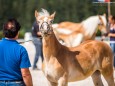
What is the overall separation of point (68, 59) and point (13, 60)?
288 cm

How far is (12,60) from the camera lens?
5406 mm

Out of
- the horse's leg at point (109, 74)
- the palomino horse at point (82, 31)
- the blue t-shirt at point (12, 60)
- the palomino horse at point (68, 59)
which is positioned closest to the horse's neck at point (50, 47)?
the palomino horse at point (68, 59)

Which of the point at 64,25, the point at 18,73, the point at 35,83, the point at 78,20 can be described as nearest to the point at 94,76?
the point at 35,83

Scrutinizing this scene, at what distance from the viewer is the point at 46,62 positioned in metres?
7.99

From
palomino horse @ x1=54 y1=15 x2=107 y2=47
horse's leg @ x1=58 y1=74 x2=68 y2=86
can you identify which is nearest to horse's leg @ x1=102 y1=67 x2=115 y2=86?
horse's leg @ x1=58 y1=74 x2=68 y2=86

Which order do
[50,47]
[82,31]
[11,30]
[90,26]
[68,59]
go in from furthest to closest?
[82,31]
[90,26]
[68,59]
[50,47]
[11,30]

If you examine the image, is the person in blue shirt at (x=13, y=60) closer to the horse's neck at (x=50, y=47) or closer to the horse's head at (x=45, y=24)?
the horse's head at (x=45, y=24)

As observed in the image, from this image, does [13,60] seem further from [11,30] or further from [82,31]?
[82,31]

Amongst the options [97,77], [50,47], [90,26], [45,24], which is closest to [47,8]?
[90,26]

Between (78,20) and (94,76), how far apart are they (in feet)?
97.5

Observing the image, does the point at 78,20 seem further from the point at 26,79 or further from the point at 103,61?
the point at 26,79

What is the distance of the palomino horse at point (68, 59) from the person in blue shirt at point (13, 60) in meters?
2.37

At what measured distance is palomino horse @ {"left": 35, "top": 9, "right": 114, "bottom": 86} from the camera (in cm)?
791

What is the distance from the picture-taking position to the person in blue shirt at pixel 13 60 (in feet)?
17.5
